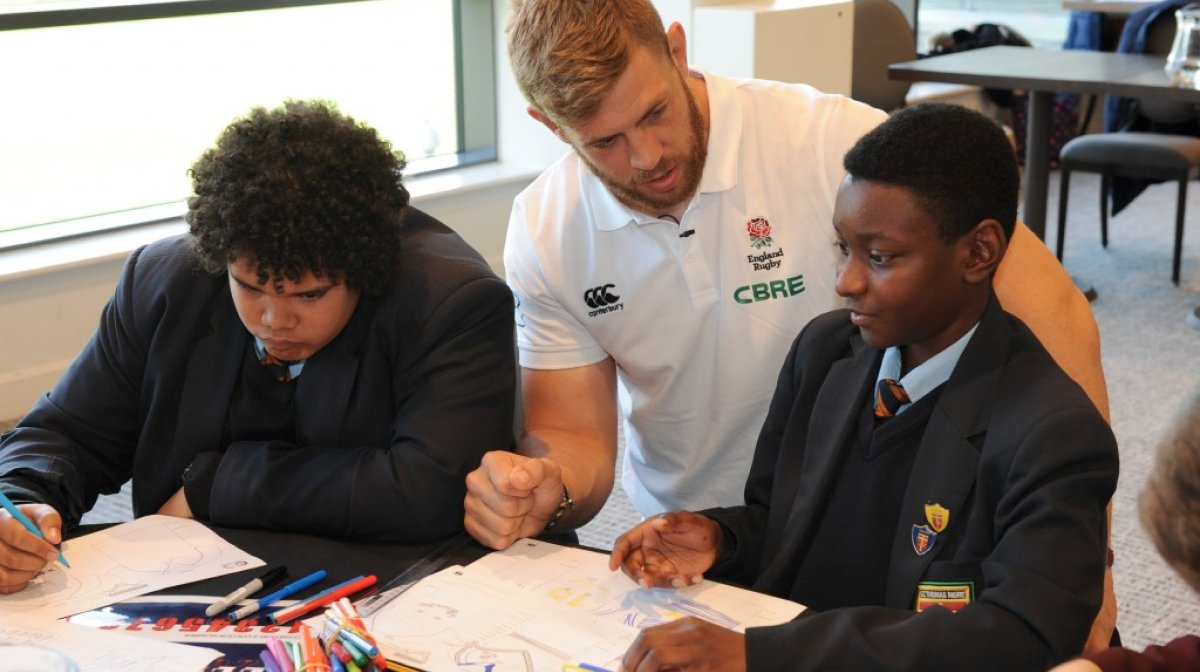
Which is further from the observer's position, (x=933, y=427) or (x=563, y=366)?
(x=563, y=366)

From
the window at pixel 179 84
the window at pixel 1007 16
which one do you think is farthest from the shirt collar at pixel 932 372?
the window at pixel 1007 16

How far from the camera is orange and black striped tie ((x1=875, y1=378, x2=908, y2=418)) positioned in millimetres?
1490

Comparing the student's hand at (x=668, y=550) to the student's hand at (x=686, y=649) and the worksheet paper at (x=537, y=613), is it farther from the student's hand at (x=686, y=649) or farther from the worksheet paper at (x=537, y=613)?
the student's hand at (x=686, y=649)

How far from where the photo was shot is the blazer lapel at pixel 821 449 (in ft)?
4.98

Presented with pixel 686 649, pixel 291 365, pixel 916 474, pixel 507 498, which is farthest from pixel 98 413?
pixel 916 474

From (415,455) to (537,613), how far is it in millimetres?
357

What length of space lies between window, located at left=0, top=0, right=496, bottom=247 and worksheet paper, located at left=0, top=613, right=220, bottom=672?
2.53m

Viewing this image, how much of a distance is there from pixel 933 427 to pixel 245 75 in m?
3.58

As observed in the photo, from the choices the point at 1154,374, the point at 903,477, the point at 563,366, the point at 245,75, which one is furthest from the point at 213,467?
the point at 1154,374

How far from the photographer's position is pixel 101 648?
1.34 metres

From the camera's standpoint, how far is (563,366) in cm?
199

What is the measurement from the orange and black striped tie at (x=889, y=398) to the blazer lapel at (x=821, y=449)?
25 mm

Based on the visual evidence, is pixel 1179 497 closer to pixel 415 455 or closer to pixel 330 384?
Answer: pixel 415 455

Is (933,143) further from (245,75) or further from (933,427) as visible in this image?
(245,75)
